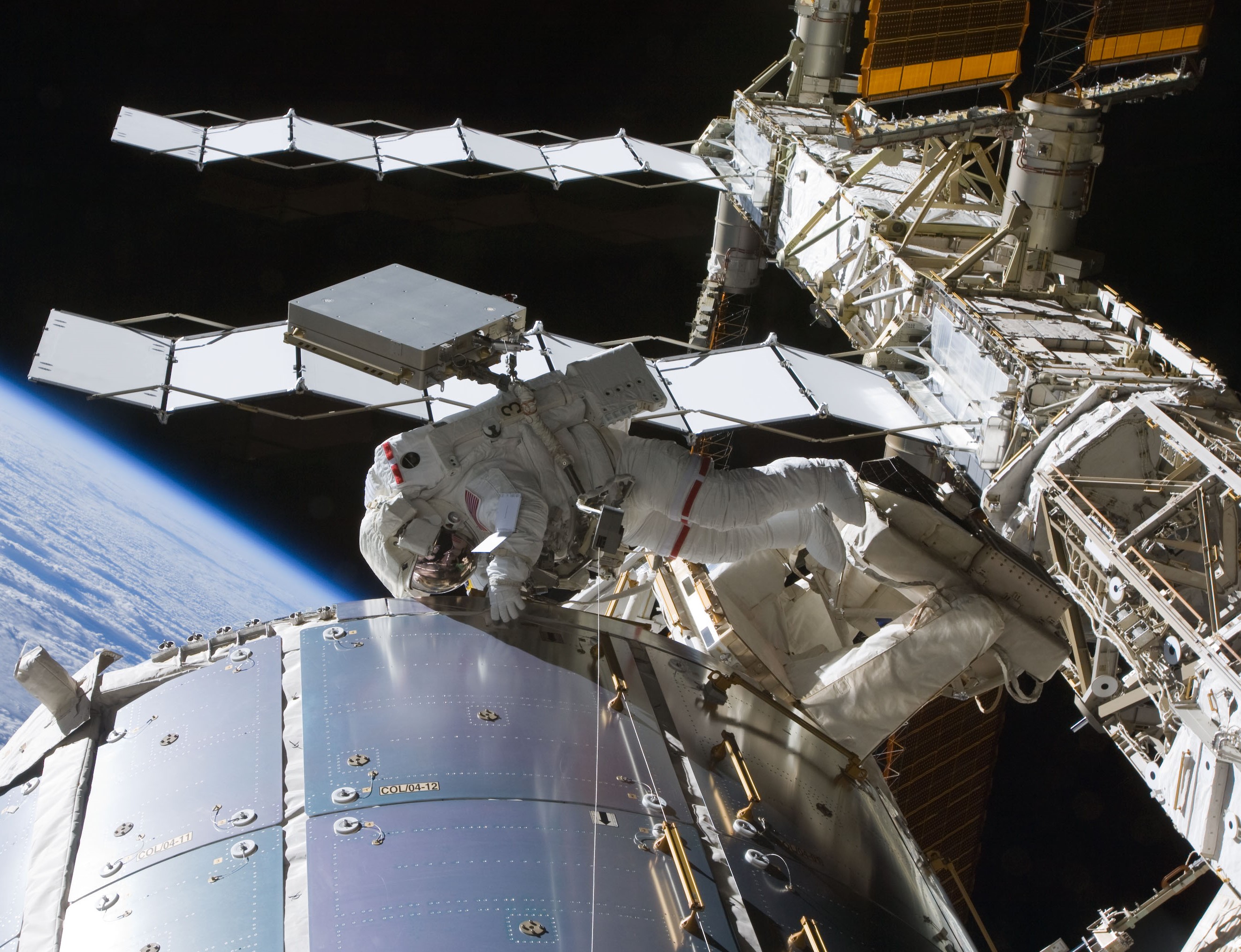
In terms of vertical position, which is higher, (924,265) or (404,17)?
(404,17)

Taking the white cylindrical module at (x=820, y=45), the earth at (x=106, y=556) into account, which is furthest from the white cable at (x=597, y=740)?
the white cylindrical module at (x=820, y=45)

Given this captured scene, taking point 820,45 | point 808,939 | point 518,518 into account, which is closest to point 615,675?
point 518,518

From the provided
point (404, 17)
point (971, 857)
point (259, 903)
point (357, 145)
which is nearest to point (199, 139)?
point (357, 145)

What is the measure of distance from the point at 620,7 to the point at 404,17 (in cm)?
197

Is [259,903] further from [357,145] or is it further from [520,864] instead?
[357,145]

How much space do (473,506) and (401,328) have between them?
0.79 m

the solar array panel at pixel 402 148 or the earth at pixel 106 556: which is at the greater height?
the solar array panel at pixel 402 148

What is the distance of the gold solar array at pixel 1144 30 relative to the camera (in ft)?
25.2

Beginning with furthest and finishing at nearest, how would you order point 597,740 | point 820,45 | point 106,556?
point 106,556 < point 820,45 < point 597,740

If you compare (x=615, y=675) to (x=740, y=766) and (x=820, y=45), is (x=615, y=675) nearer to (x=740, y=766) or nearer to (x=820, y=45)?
(x=740, y=766)

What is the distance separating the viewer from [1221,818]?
4.50 metres

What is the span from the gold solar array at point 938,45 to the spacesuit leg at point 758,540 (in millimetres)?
3613

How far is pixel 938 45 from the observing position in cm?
764

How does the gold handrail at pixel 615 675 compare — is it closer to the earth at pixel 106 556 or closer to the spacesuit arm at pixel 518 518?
the spacesuit arm at pixel 518 518
